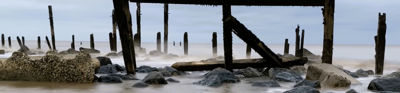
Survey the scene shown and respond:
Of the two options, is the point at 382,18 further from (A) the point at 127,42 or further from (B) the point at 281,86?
(A) the point at 127,42

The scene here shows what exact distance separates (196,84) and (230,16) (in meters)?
1.79

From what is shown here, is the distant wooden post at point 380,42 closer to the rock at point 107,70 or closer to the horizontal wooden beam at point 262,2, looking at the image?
the horizontal wooden beam at point 262,2

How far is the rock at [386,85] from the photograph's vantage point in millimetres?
5668

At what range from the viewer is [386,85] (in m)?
5.80

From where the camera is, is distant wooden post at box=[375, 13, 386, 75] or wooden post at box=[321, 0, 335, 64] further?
distant wooden post at box=[375, 13, 386, 75]

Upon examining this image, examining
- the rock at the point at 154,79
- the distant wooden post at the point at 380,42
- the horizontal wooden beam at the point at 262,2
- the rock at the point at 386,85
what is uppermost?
the horizontal wooden beam at the point at 262,2

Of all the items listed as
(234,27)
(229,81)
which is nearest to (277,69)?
(234,27)

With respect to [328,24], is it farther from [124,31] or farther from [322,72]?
[124,31]

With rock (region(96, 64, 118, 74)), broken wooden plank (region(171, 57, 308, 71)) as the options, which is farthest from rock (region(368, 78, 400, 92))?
rock (region(96, 64, 118, 74))

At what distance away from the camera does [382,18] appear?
9359mm

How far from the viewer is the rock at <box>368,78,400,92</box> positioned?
5668 millimetres

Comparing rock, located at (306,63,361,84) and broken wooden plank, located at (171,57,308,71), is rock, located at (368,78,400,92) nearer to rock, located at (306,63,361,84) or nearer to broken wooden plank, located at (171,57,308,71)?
rock, located at (306,63,361,84)

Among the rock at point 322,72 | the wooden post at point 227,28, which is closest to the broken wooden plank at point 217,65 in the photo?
the wooden post at point 227,28

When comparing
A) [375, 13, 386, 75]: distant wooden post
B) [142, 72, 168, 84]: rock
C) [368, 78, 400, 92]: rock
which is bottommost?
[368, 78, 400, 92]: rock
